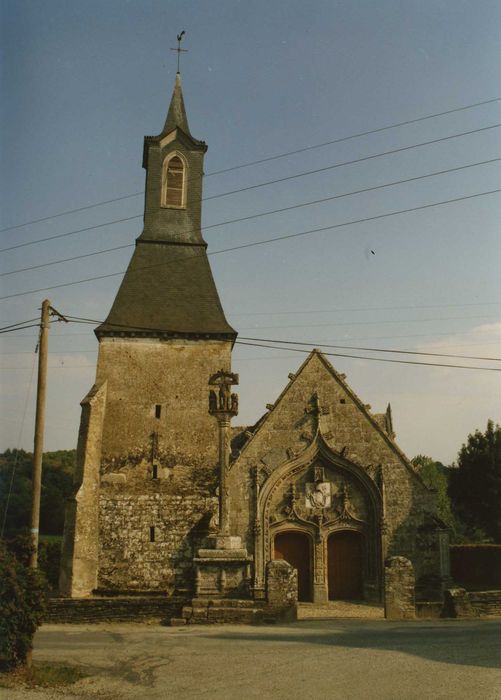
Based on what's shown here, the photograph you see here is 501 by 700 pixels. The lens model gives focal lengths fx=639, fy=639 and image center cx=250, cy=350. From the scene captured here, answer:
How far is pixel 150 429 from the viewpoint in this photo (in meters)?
20.2

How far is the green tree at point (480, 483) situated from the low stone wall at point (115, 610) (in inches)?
1045

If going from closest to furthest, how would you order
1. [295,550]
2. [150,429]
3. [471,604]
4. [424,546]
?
[471,604]
[424,546]
[295,550]
[150,429]

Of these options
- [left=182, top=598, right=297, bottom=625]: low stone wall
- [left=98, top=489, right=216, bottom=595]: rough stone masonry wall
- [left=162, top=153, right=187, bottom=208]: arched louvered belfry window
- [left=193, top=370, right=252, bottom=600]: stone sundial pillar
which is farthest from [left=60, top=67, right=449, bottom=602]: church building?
[left=182, top=598, right=297, bottom=625]: low stone wall

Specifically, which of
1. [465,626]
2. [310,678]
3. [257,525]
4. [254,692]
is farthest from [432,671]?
[257,525]

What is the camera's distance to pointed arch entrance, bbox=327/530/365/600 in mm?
19547

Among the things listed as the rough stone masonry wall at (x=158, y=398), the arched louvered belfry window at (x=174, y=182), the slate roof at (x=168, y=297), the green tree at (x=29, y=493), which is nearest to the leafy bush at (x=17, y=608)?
the rough stone masonry wall at (x=158, y=398)

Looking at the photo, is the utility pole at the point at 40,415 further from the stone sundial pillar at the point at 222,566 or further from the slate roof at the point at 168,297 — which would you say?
the slate roof at the point at 168,297

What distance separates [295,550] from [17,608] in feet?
42.1

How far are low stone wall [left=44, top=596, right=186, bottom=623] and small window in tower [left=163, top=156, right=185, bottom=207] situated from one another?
A: 15013 millimetres

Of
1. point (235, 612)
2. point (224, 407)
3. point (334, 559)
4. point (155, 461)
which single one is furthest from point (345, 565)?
point (235, 612)

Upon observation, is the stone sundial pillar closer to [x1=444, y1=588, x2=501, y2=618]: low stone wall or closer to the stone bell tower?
[x1=444, y1=588, x2=501, y2=618]: low stone wall

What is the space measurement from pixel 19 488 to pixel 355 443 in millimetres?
31495

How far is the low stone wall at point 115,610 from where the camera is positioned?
13.2 metres

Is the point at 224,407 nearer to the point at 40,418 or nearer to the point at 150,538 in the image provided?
the point at 40,418
